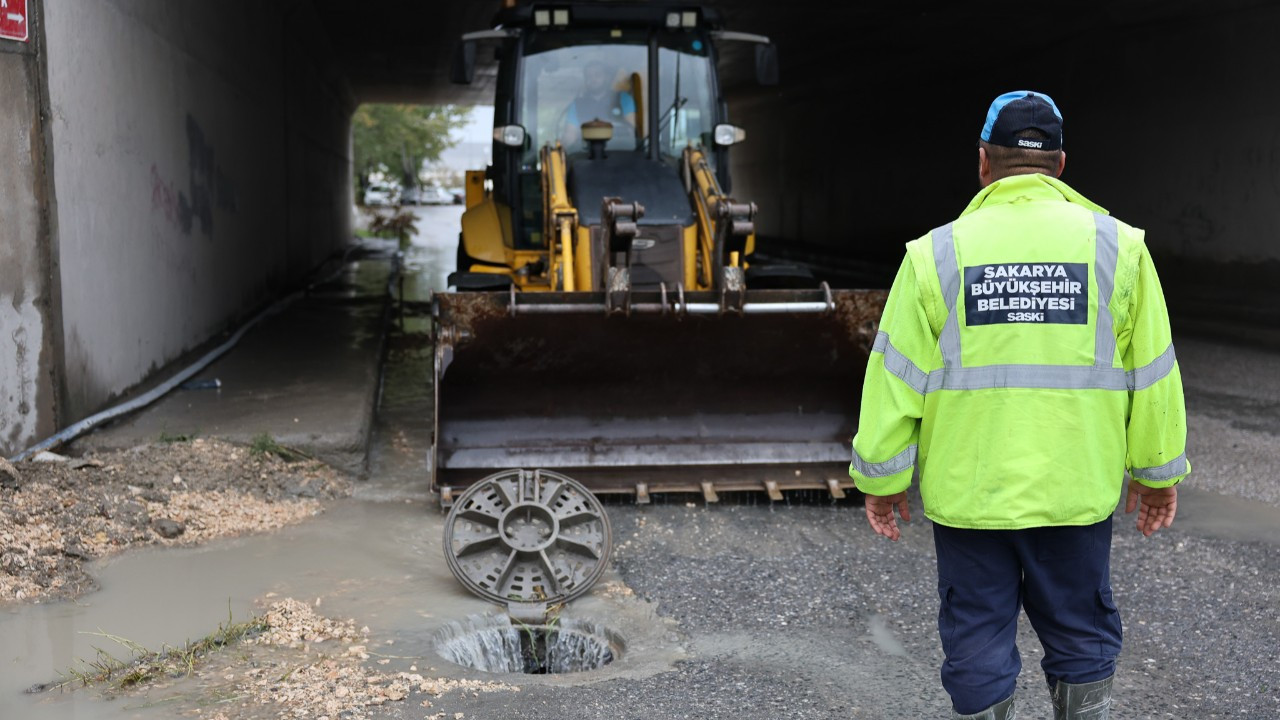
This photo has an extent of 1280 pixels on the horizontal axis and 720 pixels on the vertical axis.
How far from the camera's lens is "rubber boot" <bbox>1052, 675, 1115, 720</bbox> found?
9.69ft

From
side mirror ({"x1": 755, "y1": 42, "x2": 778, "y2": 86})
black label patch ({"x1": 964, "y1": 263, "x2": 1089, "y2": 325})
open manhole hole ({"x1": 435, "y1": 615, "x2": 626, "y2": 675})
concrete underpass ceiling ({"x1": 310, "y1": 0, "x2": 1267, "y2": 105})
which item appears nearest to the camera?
black label patch ({"x1": 964, "y1": 263, "x2": 1089, "y2": 325})

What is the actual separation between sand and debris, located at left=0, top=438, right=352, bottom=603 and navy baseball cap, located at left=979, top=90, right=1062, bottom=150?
13.2 feet

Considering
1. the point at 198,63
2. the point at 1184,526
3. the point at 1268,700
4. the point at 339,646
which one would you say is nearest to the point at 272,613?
the point at 339,646

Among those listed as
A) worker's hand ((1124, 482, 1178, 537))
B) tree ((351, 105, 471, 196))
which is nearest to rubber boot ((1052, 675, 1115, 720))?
worker's hand ((1124, 482, 1178, 537))

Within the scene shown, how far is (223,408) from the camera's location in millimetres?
7562

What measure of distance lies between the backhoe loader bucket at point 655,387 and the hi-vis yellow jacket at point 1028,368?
3310mm

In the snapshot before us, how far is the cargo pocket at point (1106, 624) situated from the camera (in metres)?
2.94

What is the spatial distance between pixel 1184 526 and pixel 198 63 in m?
8.76

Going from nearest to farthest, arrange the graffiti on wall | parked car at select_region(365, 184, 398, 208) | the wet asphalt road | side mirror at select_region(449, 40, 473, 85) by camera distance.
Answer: the wet asphalt road < side mirror at select_region(449, 40, 473, 85) < the graffiti on wall < parked car at select_region(365, 184, 398, 208)

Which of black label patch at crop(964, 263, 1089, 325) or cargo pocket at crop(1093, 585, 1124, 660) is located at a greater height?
black label patch at crop(964, 263, 1089, 325)

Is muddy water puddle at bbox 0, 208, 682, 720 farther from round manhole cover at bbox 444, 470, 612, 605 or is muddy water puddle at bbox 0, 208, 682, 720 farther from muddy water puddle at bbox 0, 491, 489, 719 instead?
round manhole cover at bbox 444, 470, 612, 605

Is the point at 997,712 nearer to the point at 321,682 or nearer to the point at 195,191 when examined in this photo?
the point at 321,682

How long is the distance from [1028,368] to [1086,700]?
875 mm

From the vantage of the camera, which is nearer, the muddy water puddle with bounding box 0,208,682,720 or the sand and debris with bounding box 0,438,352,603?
the muddy water puddle with bounding box 0,208,682,720
